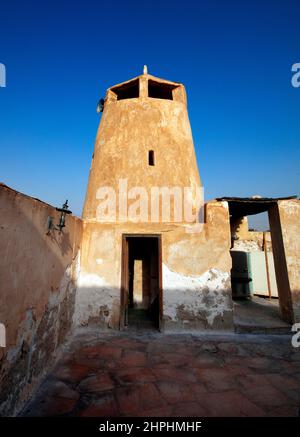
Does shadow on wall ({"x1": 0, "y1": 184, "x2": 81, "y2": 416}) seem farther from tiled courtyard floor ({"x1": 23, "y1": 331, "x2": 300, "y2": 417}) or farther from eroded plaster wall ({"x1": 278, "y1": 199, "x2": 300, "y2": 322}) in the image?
eroded plaster wall ({"x1": 278, "y1": 199, "x2": 300, "y2": 322})

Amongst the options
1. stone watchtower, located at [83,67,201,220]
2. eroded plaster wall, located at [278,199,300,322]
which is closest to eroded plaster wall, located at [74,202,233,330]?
stone watchtower, located at [83,67,201,220]

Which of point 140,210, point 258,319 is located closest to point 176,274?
point 140,210

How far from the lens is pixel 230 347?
15.5 feet

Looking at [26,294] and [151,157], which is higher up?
[151,157]

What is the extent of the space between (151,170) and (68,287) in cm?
416

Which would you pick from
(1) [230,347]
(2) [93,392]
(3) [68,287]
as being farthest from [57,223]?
(1) [230,347]

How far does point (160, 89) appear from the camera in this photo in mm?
8875

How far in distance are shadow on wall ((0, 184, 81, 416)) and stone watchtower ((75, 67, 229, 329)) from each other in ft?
5.19

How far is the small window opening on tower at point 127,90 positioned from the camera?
818 centimetres

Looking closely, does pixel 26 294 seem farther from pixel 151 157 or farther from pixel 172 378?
pixel 151 157

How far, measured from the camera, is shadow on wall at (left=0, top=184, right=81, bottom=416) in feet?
8.20

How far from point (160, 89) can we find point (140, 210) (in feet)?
18.8

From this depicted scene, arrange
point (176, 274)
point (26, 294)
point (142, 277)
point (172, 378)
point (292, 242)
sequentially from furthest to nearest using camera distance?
point (142, 277) → point (292, 242) → point (176, 274) → point (172, 378) → point (26, 294)
